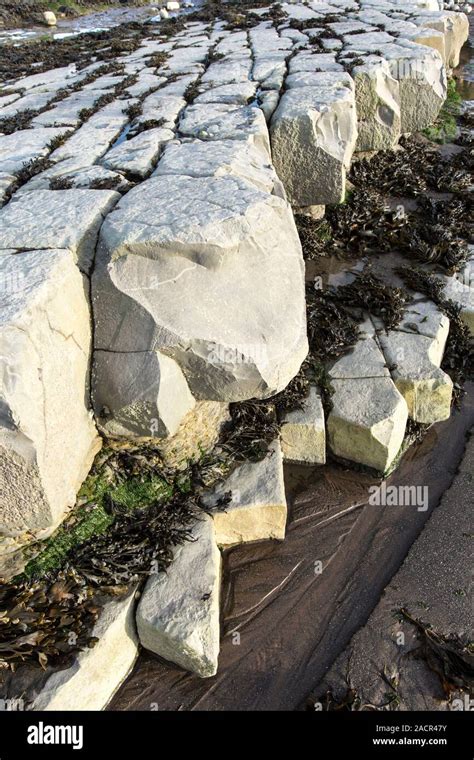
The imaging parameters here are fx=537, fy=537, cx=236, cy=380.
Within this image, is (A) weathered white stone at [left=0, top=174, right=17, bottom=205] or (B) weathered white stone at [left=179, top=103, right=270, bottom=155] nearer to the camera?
(A) weathered white stone at [left=0, top=174, right=17, bottom=205]

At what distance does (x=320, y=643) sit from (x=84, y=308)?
2.57 m

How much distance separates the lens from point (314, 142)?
5.44 metres

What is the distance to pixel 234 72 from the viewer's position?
22.6ft

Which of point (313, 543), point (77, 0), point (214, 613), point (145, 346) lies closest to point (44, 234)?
point (145, 346)

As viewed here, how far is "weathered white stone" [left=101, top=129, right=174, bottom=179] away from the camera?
173 inches

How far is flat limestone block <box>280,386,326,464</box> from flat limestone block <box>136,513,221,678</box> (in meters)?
1.19

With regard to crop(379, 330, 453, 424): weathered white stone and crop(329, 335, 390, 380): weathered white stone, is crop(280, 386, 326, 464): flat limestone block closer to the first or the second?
crop(329, 335, 390, 380): weathered white stone

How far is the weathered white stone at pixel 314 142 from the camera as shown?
5.38m

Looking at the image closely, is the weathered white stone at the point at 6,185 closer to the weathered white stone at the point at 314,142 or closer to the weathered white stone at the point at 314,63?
the weathered white stone at the point at 314,142

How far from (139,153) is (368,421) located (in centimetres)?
300


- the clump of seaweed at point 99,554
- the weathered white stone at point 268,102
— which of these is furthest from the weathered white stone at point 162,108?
the clump of seaweed at point 99,554

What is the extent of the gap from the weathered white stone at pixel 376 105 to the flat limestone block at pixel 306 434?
164 inches

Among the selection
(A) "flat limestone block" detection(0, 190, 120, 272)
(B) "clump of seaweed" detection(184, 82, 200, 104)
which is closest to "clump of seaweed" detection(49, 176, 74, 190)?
(A) "flat limestone block" detection(0, 190, 120, 272)

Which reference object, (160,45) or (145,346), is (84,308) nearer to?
(145,346)
